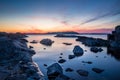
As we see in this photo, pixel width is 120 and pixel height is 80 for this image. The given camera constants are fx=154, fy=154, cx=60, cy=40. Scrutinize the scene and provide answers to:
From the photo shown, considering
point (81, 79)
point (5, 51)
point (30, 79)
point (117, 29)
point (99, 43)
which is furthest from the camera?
point (99, 43)

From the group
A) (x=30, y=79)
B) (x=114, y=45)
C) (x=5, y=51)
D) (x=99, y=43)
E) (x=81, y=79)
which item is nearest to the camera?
(x=30, y=79)

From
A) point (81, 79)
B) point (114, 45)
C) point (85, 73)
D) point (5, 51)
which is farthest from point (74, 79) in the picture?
point (114, 45)

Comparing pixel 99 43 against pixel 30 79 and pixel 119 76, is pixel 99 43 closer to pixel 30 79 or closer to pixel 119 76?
pixel 119 76

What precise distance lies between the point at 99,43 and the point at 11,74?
304 ft

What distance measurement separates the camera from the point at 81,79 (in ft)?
102

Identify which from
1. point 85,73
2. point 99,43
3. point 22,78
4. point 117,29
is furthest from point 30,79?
point 99,43

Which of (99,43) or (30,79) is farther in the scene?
(99,43)

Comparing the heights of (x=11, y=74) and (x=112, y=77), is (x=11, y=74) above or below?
above

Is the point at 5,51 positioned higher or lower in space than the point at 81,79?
higher

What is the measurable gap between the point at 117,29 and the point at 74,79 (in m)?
76.9

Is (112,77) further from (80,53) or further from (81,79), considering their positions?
(80,53)

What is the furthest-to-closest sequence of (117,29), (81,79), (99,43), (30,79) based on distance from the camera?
1. (99,43)
2. (117,29)
3. (81,79)
4. (30,79)

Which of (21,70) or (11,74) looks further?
(21,70)

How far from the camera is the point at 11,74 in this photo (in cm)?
2905
